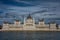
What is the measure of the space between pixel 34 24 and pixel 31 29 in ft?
4.98

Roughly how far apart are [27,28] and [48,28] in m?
3.79

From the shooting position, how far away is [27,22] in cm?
4519

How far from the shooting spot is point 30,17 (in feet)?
150

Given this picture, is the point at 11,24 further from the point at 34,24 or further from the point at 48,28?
the point at 48,28

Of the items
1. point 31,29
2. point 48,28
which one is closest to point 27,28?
point 31,29

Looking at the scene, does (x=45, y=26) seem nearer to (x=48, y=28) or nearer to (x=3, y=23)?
(x=48, y=28)

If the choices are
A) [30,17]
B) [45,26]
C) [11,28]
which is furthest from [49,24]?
[11,28]

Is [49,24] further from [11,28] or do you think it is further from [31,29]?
[11,28]

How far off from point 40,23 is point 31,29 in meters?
2.24

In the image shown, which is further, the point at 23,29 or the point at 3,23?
the point at 3,23

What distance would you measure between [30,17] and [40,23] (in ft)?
7.98

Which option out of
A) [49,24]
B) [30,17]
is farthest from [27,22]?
[49,24]

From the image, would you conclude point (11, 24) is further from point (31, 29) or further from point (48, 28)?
point (48, 28)

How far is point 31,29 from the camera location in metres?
43.7
